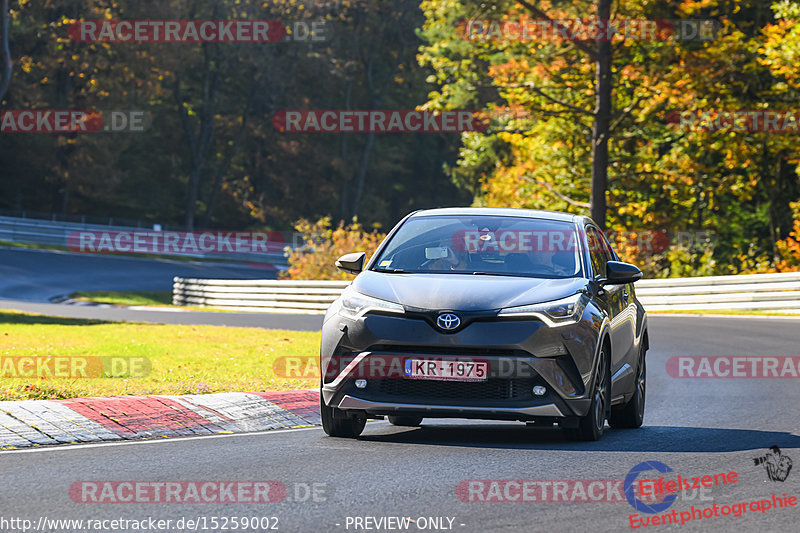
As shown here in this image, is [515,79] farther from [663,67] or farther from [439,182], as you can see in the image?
[439,182]

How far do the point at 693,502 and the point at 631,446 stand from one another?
2.39 metres

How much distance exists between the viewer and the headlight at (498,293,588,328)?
9.05m

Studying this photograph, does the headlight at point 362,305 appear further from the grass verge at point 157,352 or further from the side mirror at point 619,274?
the grass verge at point 157,352

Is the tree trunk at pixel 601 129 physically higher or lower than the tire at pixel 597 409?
higher

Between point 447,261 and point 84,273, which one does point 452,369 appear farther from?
point 84,273

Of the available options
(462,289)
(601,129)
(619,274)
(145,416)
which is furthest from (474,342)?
(601,129)

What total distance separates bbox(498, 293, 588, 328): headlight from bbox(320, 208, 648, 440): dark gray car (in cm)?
1

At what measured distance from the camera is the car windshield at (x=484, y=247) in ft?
33.0

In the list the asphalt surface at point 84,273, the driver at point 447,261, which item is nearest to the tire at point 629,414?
the driver at point 447,261

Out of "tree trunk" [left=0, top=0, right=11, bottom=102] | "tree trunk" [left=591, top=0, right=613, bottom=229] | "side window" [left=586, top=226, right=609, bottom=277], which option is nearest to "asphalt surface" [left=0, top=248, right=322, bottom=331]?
"tree trunk" [left=0, top=0, right=11, bottom=102]

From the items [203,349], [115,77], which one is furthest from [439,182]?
[203,349]

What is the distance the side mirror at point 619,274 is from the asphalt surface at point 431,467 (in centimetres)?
126

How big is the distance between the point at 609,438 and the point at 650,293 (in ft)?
72.5

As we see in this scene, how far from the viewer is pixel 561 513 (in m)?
6.82
